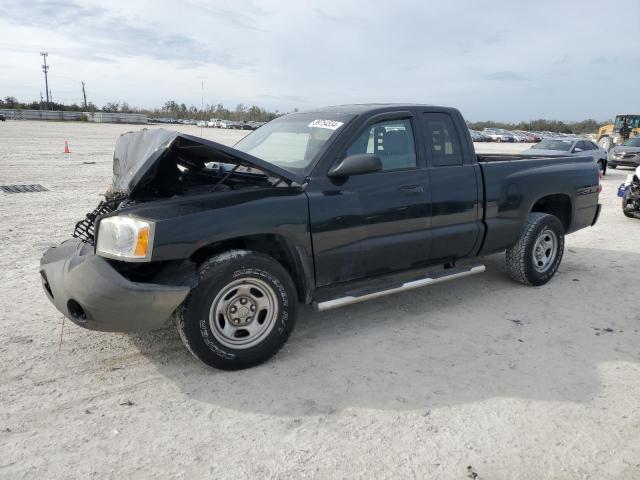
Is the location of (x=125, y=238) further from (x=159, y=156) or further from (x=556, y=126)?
(x=556, y=126)

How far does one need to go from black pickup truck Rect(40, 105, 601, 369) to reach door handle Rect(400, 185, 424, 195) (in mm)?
10

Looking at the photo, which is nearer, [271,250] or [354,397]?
[354,397]

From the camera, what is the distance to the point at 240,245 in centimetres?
377

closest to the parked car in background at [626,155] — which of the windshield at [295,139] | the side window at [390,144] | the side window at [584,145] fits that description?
the side window at [584,145]

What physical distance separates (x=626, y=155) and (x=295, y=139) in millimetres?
21237

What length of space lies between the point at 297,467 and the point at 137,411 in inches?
43.7

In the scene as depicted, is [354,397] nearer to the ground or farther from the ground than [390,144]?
nearer to the ground

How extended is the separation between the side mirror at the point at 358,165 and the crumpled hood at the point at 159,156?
0.33 m

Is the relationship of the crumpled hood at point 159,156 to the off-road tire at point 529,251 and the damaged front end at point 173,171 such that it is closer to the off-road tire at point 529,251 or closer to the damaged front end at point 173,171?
the damaged front end at point 173,171

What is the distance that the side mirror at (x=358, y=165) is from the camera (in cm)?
381

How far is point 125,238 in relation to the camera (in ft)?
10.7

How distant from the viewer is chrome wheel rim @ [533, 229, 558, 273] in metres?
5.61

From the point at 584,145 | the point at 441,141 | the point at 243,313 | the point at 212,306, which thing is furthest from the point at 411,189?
the point at 584,145

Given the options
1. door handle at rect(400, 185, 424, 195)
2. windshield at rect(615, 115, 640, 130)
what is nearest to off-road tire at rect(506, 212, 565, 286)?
door handle at rect(400, 185, 424, 195)
